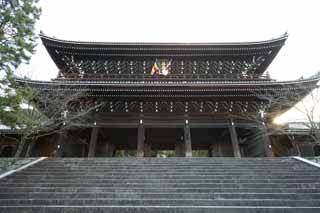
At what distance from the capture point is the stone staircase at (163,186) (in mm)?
4840

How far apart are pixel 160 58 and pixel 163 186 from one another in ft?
35.1

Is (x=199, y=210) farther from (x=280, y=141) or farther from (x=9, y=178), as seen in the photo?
(x=280, y=141)

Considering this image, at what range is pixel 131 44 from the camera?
13844mm

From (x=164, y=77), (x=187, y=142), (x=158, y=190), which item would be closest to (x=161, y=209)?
(x=158, y=190)

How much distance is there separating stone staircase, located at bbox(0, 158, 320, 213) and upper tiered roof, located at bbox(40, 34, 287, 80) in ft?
25.2

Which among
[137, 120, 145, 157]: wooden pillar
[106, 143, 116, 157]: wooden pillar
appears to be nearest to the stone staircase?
[137, 120, 145, 157]: wooden pillar

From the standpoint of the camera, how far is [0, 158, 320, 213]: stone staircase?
15.9 ft

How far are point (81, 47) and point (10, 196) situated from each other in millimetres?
11034

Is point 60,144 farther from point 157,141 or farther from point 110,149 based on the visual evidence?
point 157,141

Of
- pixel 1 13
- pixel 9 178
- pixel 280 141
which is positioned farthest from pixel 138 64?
pixel 280 141

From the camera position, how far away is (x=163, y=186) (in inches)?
241

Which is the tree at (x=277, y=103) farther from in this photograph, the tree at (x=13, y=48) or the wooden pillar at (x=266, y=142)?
the tree at (x=13, y=48)

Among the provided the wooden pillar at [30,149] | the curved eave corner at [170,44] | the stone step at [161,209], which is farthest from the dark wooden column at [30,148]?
the stone step at [161,209]

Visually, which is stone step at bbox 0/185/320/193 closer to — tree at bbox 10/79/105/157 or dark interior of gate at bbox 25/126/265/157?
tree at bbox 10/79/105/157
